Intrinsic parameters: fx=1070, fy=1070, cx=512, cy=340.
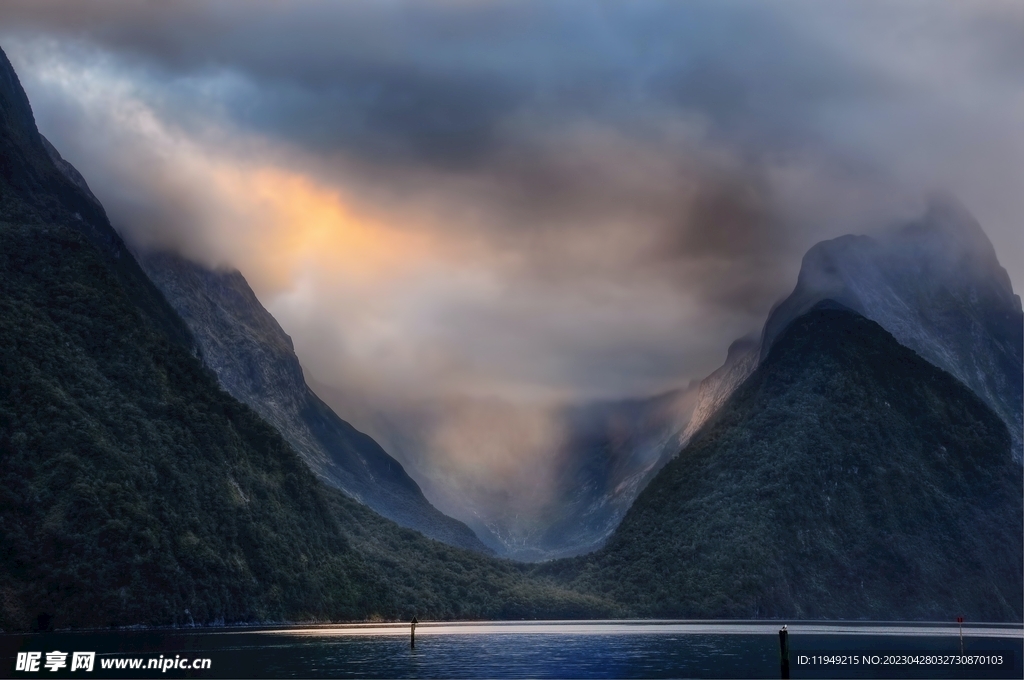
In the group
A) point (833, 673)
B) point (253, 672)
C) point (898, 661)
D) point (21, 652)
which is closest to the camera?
point (253, 672)

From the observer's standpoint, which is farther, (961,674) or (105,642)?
(105,642)

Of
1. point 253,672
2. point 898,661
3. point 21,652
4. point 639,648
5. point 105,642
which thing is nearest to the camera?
point 253,672

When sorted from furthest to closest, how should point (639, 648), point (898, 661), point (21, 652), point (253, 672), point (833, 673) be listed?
point (639, 648) < point (898, 661) < point (21, 652) < point (833, 673) < point (253, 672)

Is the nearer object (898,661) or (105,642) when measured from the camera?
(898,661)

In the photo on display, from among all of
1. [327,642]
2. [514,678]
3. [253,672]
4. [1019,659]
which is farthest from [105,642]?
[1019,659]

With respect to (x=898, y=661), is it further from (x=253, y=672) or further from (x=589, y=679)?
(x=253, y=672)

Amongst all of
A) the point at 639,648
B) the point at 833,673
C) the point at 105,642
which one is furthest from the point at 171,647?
the point at 833,673

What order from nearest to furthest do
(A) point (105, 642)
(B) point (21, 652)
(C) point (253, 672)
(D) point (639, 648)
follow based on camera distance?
(C) point (253, 672), (B) point (21, 652), (A) point (105, 642), (D) point (639, 648)

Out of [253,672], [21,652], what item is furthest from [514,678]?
[21,652]

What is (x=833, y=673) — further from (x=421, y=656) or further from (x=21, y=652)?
(x=21, y=652)
